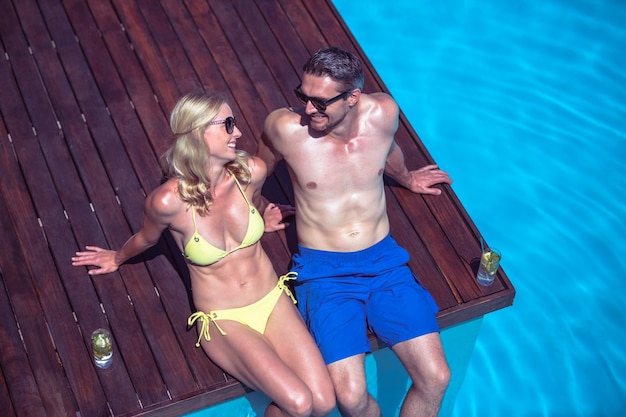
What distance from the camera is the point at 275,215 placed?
189 inches

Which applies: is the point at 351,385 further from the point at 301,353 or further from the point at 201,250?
the point at 201,250

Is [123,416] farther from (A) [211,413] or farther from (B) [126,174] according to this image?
(B) [126,174]

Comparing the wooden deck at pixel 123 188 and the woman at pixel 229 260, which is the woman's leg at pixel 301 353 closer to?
the woman at pixel 229 260

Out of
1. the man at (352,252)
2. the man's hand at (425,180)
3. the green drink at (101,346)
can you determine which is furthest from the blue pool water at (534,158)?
the green drink at (101,346)

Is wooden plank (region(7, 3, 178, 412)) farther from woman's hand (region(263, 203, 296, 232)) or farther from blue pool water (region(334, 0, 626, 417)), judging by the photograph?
blue pool water (region(334, 0, 626, 417))

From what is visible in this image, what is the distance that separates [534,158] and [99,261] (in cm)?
356

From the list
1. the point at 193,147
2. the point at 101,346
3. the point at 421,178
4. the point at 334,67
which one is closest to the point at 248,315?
the point at 101,346

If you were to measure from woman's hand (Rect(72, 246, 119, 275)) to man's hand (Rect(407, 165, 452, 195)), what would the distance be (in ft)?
5.76

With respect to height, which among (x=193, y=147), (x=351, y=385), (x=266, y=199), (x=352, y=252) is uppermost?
(x=193, y=147)

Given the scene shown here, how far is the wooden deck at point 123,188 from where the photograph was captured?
4.19 metres

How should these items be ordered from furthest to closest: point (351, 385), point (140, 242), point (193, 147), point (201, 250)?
point (140, 242), point (351, 385), point (201, 250), point (193, 147)

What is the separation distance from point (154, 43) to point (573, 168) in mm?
3290

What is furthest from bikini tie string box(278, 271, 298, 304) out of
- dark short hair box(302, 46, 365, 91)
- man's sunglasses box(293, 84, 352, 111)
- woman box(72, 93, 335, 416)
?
dark short hair box(302, 46, 365, 91)

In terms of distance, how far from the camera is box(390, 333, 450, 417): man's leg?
412 cm
